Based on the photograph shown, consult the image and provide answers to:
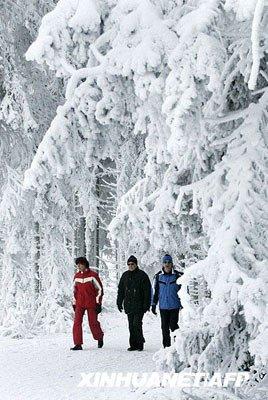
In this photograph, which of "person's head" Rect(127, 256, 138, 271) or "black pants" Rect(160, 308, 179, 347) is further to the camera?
"person's head" Rect(127, 256, 138, 271)

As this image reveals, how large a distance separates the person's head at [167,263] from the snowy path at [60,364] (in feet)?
5.26

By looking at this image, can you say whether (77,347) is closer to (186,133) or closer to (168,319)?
(168,319)

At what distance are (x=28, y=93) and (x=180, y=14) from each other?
800 centimetres

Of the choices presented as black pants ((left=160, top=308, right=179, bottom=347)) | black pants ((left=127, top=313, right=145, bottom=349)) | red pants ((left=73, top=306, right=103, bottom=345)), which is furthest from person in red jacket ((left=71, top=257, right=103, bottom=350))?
black pants ((left=160, top=308, right=179, bottom=347))

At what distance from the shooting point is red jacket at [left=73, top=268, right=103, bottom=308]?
12.9 metres

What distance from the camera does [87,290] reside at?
1292 cm

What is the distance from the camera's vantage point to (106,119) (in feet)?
22.4

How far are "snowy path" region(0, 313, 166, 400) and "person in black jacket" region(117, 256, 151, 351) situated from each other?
34 cm

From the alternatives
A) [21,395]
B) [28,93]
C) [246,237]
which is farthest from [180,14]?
[28,93]

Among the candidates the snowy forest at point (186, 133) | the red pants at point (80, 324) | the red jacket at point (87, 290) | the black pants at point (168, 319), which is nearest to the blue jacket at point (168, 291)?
the black pants at point (168, 319)

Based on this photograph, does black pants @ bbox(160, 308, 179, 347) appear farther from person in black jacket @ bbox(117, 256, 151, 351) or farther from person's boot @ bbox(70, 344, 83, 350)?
person's boot @ bbox(70, 344, 83, 350)

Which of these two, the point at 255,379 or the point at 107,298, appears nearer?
the point at 255,379

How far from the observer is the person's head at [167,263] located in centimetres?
1174

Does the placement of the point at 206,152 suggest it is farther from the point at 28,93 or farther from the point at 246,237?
the point at 28,93
